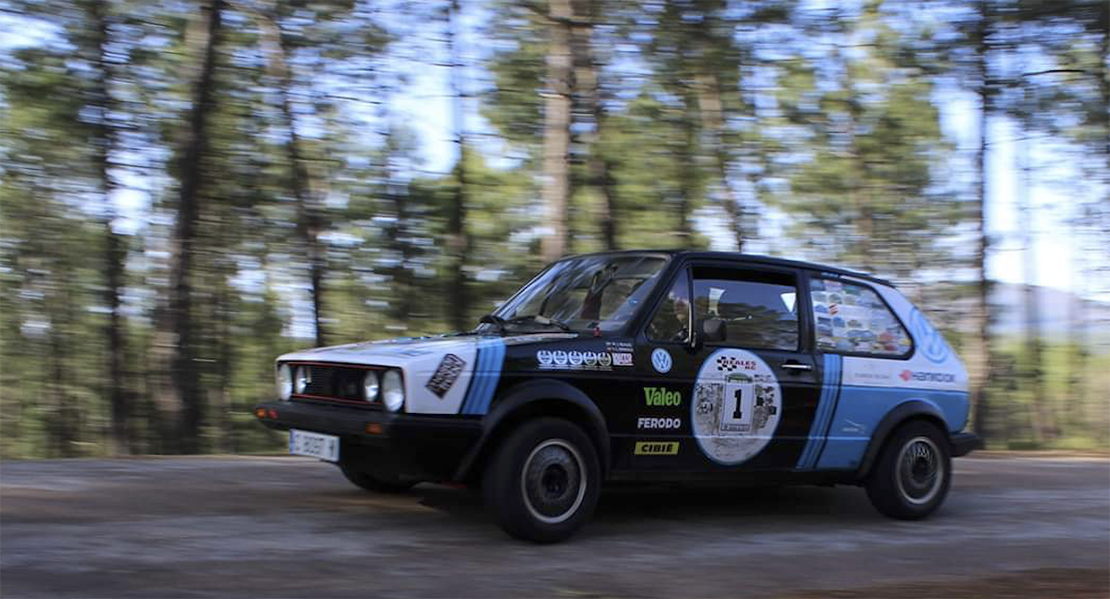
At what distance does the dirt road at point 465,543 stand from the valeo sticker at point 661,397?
0.84 meters

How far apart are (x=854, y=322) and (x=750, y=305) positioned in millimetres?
1061

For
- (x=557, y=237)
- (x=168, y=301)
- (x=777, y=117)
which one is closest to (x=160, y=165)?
(x=168, y=301)

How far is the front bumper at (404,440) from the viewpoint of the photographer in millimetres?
5367

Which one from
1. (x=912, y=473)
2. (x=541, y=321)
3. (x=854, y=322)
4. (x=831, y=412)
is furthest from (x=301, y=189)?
(x=912, y=473)

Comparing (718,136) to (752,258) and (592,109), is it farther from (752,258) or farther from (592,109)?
(752,258)

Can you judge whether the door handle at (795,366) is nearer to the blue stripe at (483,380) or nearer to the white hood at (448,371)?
the white hood at (448,371)

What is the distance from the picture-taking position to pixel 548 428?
5.66 meters

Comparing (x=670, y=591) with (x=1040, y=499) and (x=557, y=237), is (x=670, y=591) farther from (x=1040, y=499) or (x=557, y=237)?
(x=557, y=237)

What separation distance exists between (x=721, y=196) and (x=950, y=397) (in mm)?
8705

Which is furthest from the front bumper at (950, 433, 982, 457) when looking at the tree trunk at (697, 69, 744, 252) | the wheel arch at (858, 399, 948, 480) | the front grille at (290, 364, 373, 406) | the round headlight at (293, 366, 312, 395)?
the tree trunk at (697, 69, 744, 252)

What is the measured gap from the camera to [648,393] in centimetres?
607

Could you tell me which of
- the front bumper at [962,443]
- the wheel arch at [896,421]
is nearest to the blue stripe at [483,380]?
the wheel arch at [896,421]

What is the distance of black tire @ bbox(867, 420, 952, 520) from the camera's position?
7223 mm

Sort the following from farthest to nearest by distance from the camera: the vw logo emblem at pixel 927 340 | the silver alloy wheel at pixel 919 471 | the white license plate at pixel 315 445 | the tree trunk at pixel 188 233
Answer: the tree trunk at pixel 188 233 → the vw logo emblem at pixel 927 340 → the silver alloy wheel at pixel 919 471 → the white license plate at pixel 315 445
